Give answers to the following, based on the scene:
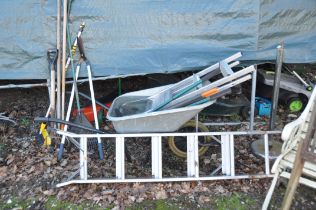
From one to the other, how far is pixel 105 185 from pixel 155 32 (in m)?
2.12

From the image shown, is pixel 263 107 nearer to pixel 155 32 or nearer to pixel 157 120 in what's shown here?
pixel 155 32

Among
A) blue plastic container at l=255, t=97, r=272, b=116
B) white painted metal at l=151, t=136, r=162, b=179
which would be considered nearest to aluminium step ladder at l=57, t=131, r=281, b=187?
white painted metal at l=151, t=136, r=162, b=179

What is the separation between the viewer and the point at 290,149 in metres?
3.26

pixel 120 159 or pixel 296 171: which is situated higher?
pixel 296 171

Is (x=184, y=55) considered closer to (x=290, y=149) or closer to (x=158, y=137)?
(x=158, y=137)

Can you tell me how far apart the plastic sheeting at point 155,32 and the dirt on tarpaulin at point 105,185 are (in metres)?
1.04

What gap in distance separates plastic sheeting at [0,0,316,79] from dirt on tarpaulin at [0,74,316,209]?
1.04m

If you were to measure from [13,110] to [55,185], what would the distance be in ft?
7.18

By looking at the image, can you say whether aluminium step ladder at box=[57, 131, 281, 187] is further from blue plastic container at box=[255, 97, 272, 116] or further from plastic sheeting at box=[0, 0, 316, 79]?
blue plastic container at box=[255, 97, 272, 116]

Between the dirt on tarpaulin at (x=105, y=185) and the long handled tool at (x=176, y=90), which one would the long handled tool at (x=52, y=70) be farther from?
the long handled tool at (x=176, y=90)

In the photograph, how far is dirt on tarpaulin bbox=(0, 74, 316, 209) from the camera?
3863 mm

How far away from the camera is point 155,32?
4.62m

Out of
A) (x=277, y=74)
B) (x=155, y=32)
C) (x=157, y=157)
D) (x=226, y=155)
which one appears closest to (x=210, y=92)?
(x=226, y=155)

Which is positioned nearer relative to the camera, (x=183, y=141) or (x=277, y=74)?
(x=277, y=74)
